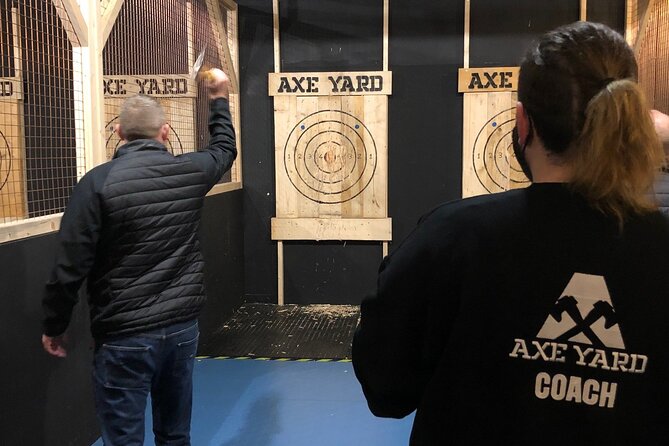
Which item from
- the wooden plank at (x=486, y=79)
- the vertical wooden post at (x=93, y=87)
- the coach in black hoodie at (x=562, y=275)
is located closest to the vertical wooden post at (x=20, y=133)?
the vertical wooden post at (x=93, y=87)

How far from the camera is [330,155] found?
5285mm

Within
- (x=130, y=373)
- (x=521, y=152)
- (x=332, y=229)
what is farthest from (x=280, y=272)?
(x=521, y=152)

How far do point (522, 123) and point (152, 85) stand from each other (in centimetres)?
323

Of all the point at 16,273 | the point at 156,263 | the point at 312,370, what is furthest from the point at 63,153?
the point at 312,370

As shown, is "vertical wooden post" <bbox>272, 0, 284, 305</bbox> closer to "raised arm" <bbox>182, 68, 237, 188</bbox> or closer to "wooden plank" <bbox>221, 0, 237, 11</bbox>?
"wooden plank" <bbox>221, 0, 237, 11</bbox>

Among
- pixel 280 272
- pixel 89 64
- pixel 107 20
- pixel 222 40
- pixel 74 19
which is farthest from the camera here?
pixel 280 272

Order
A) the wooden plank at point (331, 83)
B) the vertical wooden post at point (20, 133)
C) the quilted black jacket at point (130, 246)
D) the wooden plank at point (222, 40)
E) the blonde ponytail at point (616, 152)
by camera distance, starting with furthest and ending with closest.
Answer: the wooden plank at point (331, 83) → the wooden plank at point (222, 40) → the vertical wooden post at point (20, 133) → the quilted black jacket at point (130, 246) → the blonde ponytail at point (616, 152)

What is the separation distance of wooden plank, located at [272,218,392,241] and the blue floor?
1.57 meters

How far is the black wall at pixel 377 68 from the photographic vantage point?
16.6 ft

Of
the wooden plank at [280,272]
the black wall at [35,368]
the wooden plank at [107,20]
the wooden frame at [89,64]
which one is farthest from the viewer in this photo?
the wooden plank at [280,272]

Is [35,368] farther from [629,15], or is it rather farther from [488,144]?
[629,15]

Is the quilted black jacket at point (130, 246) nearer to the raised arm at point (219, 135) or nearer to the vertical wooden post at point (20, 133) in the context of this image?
the raised arm at point (219, 135)

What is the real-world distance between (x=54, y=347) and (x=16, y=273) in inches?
17.4

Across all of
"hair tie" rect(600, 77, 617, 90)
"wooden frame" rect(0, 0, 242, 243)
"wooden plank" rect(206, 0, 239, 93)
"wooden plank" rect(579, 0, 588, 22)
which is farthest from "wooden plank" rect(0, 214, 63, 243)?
"wooden plank" rect(579, 0, 588, 22)
